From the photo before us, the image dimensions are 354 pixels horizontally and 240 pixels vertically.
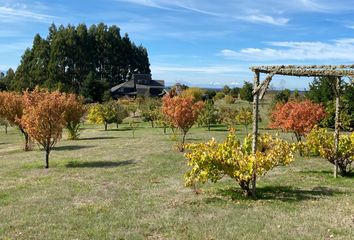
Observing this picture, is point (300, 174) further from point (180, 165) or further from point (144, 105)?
point (144, 105)

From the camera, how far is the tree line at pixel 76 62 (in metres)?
94.4

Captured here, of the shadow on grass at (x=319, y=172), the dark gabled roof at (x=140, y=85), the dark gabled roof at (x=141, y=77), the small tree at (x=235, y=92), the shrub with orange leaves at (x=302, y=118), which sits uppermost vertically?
the dark gabled roof at (x=141, y=77)

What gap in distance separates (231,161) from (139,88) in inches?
3744

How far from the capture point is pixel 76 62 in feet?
343

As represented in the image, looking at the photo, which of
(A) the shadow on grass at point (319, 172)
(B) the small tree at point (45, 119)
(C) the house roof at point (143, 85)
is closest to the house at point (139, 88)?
(C) the house roof at point (143, 85)

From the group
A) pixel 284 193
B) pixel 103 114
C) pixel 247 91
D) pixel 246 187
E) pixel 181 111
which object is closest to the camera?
pixel 246 187

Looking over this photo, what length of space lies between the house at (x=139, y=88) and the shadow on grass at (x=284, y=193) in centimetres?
8632

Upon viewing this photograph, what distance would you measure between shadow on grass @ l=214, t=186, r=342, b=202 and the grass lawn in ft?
0.11

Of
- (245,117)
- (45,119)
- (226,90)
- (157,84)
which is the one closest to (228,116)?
(245,117)

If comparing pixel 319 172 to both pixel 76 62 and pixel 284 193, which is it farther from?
pixel 76 62

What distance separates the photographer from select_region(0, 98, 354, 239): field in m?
9.80

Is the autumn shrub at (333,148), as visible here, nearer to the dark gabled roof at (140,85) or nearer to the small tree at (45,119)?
the small tree at (45,119)

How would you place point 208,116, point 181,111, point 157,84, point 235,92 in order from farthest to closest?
point 157,84 → point 235,92 → point 208,116 → point 181,111

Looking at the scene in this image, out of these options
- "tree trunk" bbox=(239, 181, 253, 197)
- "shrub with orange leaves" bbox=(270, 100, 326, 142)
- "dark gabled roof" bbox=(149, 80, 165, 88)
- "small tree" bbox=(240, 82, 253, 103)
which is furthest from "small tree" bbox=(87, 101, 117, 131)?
"dark gabled roof" bbox=(149, 80, 165, 88)
